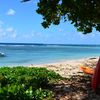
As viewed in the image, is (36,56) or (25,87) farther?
(36,56)

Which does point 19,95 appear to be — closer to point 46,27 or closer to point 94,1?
point 94,1

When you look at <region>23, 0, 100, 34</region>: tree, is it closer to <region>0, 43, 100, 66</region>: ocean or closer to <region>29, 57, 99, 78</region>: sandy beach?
<region>29, 57, 99, 78</region>: sandy beach

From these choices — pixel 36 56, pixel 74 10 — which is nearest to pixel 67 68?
pixel 74 10

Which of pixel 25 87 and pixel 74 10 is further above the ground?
pixel 74 10

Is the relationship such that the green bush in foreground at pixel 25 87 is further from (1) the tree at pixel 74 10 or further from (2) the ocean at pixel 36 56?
(2) the ocean at pixel 36 56

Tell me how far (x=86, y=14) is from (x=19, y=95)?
4.01 meters

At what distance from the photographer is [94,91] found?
1149cm

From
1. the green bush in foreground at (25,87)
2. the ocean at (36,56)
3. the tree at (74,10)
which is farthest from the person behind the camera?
the ocean at (36,56)

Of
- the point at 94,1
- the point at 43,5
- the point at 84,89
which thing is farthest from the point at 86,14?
the point at 84,89

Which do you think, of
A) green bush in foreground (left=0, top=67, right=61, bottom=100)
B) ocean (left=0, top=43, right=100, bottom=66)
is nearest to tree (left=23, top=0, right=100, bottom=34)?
green bush in foreground (left=0, top=67, right=61, bottom=100)

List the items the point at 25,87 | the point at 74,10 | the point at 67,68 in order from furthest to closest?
the point at 67,68, the point at 74,10, the point at 25,87

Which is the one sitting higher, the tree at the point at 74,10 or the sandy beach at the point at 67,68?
the tree at the point at 74,10

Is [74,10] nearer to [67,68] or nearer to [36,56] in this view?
[67,68]

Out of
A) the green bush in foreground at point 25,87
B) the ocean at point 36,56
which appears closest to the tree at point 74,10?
the green bush in foreground at point 25,87
